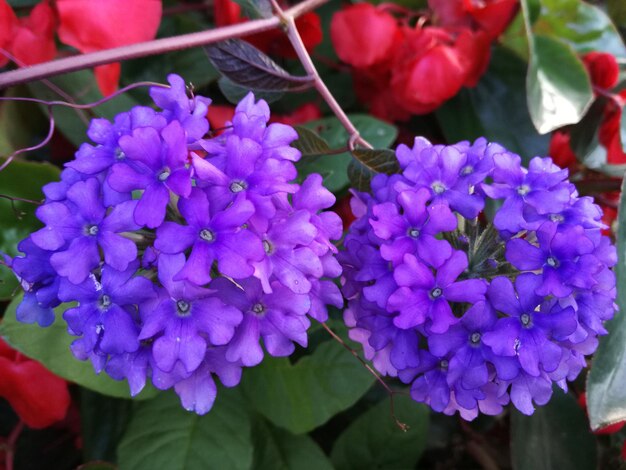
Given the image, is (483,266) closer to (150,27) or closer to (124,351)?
(124,351)

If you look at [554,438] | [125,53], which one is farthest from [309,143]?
[554,438]

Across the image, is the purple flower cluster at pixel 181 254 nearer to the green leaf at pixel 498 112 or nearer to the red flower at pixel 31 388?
the red flower at pixel 31 388

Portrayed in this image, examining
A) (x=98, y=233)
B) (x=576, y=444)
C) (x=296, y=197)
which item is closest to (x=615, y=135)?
(x=576, y=444)

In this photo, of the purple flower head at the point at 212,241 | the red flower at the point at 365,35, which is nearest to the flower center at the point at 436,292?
the purple flower head at the point at 212,241

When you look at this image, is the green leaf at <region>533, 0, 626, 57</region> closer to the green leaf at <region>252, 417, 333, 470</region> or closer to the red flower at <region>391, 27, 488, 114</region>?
the red flower at <region>391, 27, 488, 114</region>

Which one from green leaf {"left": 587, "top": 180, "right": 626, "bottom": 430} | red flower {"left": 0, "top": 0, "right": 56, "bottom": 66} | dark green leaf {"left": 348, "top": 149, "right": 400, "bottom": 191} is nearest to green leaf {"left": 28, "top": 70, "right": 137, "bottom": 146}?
red flower {"left": 0, "top": 0, "right": 56, "bottom": 66}
